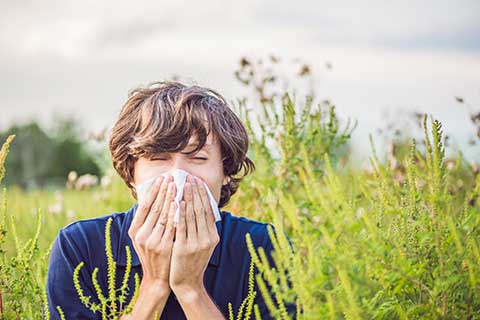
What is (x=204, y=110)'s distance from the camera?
2.69 metres

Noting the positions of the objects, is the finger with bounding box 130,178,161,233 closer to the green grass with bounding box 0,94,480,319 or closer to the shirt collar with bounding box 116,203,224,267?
the shirt collar with bounding box 116,203,224,267

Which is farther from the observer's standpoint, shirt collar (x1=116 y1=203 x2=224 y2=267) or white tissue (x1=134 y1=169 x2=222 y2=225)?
shirt collar (x1=116 y1=203 x2=224 y2=267)

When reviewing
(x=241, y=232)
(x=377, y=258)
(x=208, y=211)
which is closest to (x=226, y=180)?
(x=241, y=232)

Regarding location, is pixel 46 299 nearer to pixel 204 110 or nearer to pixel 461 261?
pixel 204 110

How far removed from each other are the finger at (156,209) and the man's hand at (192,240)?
0.22 ft

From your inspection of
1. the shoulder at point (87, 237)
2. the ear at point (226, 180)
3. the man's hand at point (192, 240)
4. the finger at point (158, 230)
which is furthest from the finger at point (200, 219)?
the ear at point (226, 180)

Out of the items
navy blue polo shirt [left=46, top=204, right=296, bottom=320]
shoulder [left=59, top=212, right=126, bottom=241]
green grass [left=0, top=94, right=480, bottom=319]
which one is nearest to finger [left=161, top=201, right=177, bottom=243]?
navy blue polo shirt [left=46, top=204, right=296, bottom=320]

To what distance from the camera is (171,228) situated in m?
2.32

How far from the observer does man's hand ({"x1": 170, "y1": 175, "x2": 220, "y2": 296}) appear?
2305 mm

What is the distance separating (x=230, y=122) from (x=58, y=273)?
88cm

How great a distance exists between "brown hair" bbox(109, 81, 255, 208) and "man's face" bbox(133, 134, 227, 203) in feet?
0.07

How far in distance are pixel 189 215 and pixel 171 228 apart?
73 mm

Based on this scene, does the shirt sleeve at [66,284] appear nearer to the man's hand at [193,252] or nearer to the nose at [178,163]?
the man's hand at [193,252]

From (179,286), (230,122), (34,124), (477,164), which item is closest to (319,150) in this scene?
(477,164)
